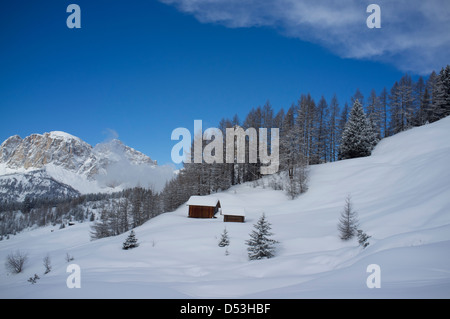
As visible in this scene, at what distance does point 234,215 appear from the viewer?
27.7 metres

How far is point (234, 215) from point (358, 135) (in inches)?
1153

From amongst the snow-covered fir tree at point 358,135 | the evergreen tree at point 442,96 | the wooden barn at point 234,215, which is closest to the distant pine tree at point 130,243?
the wooden barn at point 234,215

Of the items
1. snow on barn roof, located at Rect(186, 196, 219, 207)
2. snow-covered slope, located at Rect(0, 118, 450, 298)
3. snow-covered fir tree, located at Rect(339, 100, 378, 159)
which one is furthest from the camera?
snow-covered fir tree, located at Rect(339, 100, 378, 159)

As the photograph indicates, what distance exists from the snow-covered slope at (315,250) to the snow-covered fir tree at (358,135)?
7.97 ft

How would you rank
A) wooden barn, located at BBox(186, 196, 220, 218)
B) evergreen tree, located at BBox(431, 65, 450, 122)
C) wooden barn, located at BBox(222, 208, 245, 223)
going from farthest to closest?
evergreen tree, located at BBox(431, 65, 450, 122) → wooden barn, located at BBox(186, 196, 220, 218) → wooden barn, located at BBox(222, 208, 245, 223)

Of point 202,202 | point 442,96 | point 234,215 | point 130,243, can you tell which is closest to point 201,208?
point 202,202

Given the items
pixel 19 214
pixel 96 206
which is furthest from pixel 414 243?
pixel 19 214

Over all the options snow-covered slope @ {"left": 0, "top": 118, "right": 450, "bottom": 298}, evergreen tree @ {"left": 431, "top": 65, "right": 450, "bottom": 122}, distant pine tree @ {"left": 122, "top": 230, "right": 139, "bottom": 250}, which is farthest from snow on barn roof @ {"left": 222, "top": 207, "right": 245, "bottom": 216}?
evergreen tree @ {"left": 431, "top": 65, "right": 450, "bottom": 122}

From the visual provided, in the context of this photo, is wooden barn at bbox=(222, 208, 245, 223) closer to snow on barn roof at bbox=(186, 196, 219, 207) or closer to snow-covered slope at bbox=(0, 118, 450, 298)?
snow-covered slope at bbox=(0, 118, 450, 298)

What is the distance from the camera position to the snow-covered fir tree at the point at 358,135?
4022 cm

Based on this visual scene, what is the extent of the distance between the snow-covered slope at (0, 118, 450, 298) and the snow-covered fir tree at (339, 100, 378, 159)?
7.97 feet

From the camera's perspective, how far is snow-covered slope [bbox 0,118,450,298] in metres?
5.92

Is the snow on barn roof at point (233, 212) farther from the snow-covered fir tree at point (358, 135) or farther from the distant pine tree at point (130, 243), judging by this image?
the snow-covered fir tree at point (358, 135)
